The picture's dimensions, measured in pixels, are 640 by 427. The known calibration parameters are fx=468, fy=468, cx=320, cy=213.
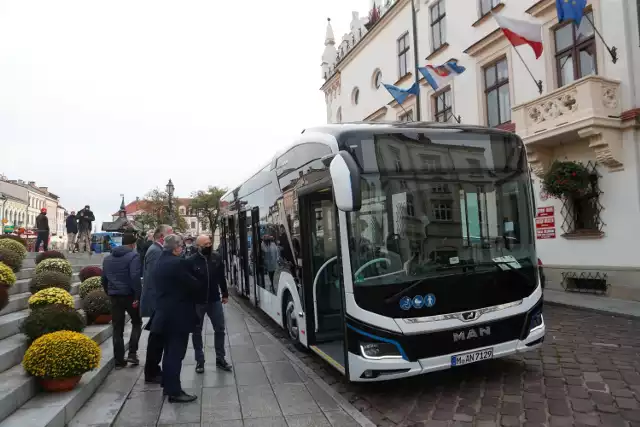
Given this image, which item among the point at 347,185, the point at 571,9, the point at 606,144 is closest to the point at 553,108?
the point at 606,144

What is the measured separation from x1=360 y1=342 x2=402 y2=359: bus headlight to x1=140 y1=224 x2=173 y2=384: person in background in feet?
8.25

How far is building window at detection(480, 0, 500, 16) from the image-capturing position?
1576 cm

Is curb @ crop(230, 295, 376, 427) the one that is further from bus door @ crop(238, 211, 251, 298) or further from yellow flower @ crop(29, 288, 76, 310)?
yellow flower @ crop(29, 288, 76, 310)

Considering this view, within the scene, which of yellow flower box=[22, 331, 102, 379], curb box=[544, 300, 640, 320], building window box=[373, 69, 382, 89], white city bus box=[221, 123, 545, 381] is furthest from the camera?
building window box=[373, 69, 382, 89]

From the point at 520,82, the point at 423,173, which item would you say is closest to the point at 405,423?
the point at 423,173

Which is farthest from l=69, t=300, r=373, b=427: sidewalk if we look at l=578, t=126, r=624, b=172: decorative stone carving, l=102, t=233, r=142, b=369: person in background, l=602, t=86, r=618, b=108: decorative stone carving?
l=602, t=86, r=618, b=108: decorative stone carving

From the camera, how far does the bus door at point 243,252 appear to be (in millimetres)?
11375

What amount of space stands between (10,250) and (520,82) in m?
14.3

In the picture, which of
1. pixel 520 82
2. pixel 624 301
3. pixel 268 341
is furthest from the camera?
pixel 520 82

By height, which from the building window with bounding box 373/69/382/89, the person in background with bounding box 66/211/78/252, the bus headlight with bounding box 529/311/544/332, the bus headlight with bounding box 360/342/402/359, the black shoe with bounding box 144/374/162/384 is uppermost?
the building window with bounding box 373/69/382/89

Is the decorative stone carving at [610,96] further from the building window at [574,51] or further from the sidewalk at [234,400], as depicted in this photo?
the sidewalk at [234,400]

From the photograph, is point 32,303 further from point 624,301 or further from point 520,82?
point 520,82

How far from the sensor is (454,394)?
5.36 m

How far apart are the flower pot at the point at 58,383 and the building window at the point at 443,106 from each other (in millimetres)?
16639
